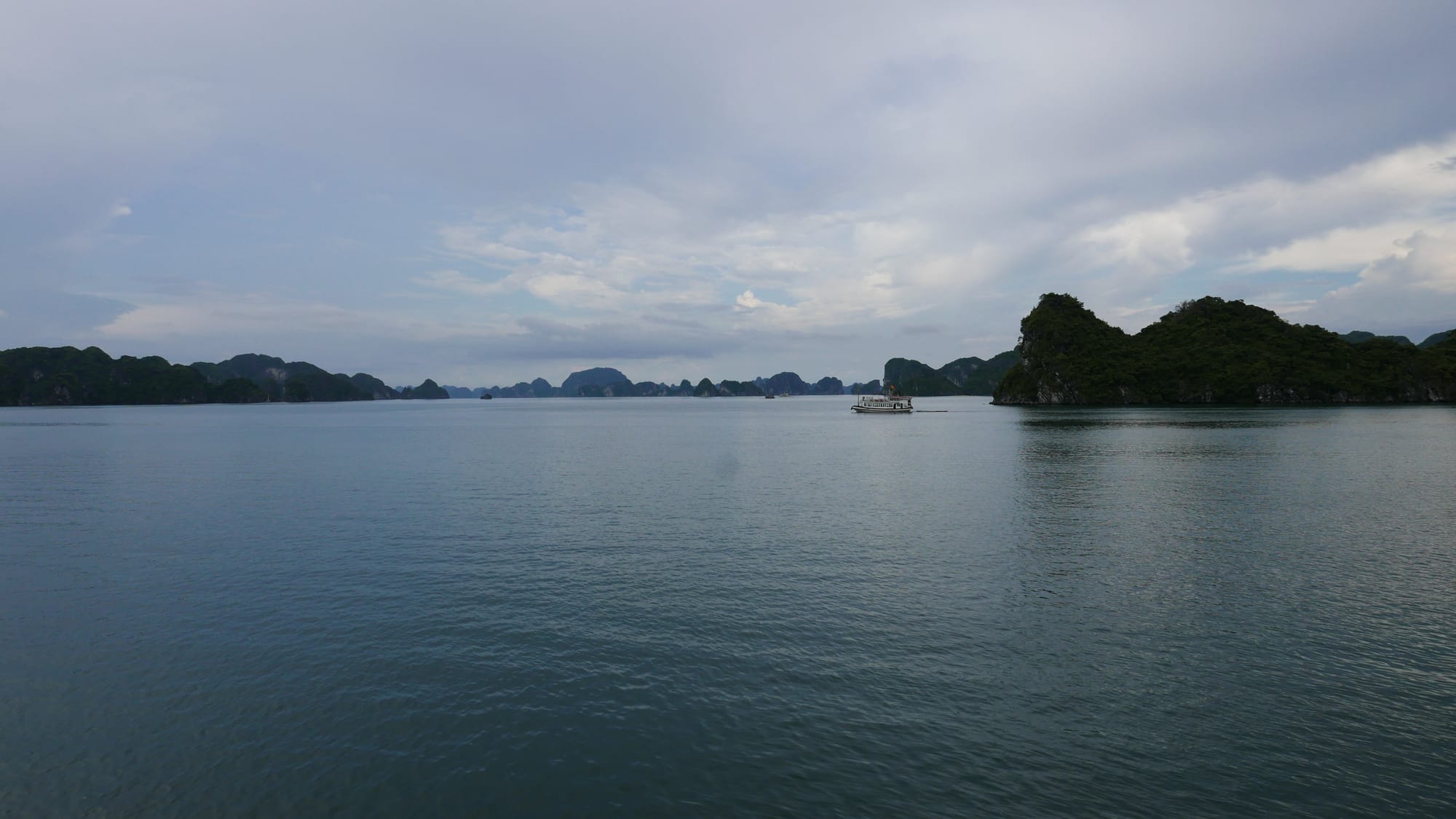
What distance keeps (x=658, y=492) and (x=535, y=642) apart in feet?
139

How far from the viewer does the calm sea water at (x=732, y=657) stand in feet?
58.3

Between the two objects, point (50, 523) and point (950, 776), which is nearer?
point (950, 776)

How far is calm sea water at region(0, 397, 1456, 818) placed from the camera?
17.8 m

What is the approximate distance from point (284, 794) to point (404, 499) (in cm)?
5233

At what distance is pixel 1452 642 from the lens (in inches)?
1049

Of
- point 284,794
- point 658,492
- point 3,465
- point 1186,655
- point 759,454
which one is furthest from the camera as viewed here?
point 759,454

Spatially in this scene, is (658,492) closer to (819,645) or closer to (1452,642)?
(819,645)

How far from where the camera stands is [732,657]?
26.0 metres

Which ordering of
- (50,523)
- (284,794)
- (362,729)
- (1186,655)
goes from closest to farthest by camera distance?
(284,794) < (362,729) < (1186,655) < (50,523)

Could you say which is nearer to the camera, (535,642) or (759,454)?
(535,642)

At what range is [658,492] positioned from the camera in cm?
7000

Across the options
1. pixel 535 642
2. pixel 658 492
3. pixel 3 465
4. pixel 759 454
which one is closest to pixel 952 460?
pixel 759 454

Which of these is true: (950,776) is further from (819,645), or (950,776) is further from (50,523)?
(50,523)

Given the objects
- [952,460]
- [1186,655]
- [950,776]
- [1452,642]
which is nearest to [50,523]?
[950,776]
